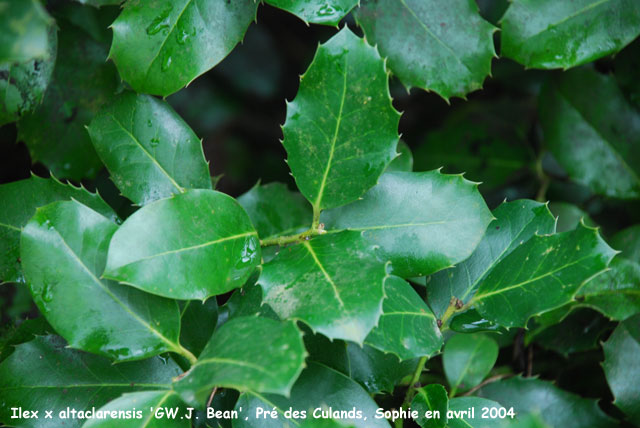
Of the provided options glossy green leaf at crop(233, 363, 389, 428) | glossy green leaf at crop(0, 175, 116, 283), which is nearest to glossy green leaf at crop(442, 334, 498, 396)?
glossy green leaf at crop(233, 363, 389, 428)

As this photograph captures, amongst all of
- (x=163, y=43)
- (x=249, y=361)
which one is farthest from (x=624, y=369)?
(x=163, y=43)

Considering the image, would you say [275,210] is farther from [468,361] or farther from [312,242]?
[468,361]

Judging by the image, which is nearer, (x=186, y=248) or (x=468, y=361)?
(x=186, y=248)

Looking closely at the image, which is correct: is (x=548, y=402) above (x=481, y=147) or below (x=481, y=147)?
below

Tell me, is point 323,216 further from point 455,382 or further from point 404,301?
point 455,382

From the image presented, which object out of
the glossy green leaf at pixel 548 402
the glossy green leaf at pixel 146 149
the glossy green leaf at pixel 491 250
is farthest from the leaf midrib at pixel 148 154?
the glossy green leaf at pixel 548 402

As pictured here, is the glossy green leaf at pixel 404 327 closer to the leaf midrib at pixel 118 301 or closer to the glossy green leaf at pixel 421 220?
the glossy green leaf at pixel 421 220

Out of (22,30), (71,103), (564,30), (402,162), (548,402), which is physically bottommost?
(548,402)
